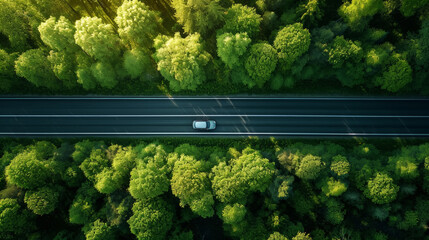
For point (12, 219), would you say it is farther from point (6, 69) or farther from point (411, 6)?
point (411, 6)

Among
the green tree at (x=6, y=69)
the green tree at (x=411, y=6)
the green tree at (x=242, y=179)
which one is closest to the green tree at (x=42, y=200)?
the green tree at (x=6, y=69)

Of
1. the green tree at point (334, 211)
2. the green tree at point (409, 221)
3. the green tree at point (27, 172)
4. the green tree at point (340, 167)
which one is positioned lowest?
the green tree at point (409, 221)

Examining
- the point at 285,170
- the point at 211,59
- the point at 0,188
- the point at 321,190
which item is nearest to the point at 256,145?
the point at 285,170

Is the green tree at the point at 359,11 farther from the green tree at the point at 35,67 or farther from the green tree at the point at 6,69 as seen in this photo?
the green tree at the point at 6,69

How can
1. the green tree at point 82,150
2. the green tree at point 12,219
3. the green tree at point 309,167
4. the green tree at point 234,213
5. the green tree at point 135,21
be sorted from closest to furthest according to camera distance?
the green tree at point 234,213, the green tree at point 309,167, the green tree at point 12,219, the green tree at point 135,21, the green tree at point 82,150

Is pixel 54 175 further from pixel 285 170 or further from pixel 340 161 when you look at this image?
pixel 340 161

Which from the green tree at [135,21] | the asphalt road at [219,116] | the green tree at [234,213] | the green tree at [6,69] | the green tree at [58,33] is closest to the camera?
the green tree at [234,213]
